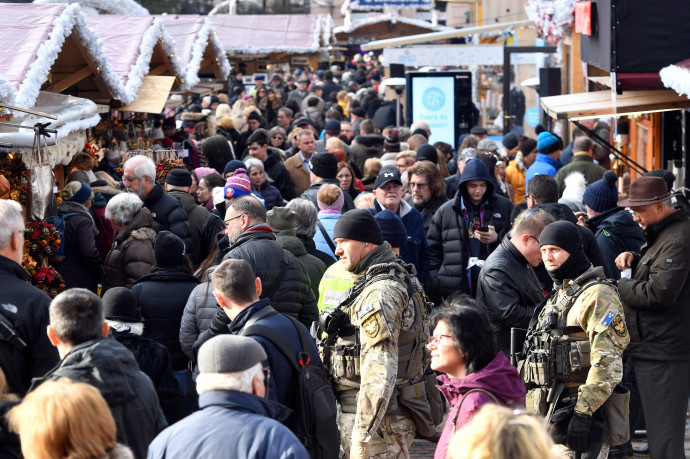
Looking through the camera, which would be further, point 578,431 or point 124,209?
point 124,209

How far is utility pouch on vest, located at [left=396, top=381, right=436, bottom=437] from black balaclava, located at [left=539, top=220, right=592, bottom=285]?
102 cm

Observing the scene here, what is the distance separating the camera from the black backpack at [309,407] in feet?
15.7

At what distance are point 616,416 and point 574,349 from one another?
50 cm

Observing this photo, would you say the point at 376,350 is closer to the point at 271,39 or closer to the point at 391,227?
the point at 391,227

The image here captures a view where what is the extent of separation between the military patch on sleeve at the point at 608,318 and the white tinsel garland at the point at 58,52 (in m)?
4.74

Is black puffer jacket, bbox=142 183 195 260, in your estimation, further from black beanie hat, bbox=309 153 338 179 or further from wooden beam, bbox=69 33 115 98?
wooden beam, bbox=69 33 115 98

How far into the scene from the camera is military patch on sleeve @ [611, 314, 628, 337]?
5320 mm

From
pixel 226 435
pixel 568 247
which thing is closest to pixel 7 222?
pixel 226 435

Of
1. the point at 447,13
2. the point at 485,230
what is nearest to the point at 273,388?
the point at 485,230

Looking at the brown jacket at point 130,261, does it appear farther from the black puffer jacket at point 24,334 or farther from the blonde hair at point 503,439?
the blonde hair at point 503,439

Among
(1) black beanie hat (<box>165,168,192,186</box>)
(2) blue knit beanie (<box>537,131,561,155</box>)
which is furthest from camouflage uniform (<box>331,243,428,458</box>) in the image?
(2) blue knit beanie (<box>537,131,561,155</box>)

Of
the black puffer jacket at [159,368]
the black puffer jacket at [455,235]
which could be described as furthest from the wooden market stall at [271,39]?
the black puffer jacket at [159,368]

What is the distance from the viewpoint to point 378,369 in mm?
5219

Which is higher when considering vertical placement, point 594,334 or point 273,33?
point 273,33
